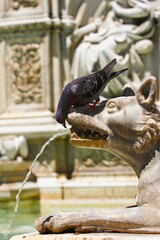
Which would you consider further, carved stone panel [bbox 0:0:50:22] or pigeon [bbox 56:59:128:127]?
carved stone panel [bbox 0:0:50:22]

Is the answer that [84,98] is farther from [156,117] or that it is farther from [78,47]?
[78,47]

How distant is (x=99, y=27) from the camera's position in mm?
7652

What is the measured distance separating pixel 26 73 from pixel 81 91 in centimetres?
451

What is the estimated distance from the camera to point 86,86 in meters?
3.29

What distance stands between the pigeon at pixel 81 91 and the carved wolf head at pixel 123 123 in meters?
0.05

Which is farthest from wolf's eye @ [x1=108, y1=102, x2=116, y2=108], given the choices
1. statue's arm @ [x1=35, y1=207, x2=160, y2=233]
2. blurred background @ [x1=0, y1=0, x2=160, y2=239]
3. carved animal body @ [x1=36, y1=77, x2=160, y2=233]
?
blurred background @ [x1=0, y1=0, x2=160, y2=239]

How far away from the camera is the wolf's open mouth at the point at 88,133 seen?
10.9ft

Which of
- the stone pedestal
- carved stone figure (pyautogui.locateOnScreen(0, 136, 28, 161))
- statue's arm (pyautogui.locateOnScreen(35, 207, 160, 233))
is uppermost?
statue's arm (pyautogui.locateOnScreen(35, 207, 160, 233))

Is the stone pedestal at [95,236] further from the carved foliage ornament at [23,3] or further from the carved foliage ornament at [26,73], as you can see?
the carved foliage ornament at [23,3]

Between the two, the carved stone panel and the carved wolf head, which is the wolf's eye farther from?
the carved stone panel

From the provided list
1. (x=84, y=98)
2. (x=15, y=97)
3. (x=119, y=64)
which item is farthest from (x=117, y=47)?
(x=84, y=98)

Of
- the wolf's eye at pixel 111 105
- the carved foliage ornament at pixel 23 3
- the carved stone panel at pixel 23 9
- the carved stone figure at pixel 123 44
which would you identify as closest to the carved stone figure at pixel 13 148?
the carved stone figure at pixel 123 44

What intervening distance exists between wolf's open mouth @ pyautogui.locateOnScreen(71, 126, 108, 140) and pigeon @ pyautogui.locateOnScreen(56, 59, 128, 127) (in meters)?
0.09

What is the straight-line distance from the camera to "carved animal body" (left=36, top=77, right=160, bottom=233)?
3.10m
